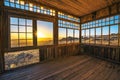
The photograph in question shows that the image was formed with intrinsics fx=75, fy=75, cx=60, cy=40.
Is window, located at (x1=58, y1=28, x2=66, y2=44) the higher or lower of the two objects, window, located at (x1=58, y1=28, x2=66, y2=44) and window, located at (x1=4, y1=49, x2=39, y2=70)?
the higher

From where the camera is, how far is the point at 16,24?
10.1 ft

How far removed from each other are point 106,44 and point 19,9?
15.9ft

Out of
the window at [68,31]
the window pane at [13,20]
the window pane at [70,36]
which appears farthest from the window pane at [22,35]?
the window pane at [70,36]

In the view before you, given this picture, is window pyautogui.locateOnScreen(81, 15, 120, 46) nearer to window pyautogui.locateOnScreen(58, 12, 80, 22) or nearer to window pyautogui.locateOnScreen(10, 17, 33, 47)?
window pyautogui.locateOnScreen(58, 12, 80, 22)

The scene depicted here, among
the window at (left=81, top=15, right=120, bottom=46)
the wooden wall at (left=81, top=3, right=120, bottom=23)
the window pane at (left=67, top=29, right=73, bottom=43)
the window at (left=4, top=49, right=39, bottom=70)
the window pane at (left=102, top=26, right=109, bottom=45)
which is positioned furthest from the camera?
the window pane at (left=67, top=29, right=73, bottom=43)

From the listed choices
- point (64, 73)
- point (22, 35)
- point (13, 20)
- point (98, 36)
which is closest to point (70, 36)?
point (98, 36)

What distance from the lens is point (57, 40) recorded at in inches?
179

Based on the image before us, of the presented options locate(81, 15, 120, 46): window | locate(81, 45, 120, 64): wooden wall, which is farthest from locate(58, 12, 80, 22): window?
locate(81, 45, 120, 64): wooden wall

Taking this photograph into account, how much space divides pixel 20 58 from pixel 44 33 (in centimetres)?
163

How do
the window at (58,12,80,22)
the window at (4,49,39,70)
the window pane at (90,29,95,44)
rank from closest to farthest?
the window at (4,49,39,70), the window at (58,12,80,22), the window pane at (90,29,95,44)

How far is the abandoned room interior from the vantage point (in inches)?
110

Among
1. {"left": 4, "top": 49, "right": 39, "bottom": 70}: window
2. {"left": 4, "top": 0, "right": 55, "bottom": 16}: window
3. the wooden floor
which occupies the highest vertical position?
{"left": 4, "top": 0, "right": 55, "bottom": 16}: window

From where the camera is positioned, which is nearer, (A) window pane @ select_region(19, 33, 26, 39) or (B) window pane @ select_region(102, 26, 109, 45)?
(A) window pane @ select_region(19, 33, 26, 39)

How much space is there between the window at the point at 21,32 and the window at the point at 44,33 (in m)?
Answer: 0.40
